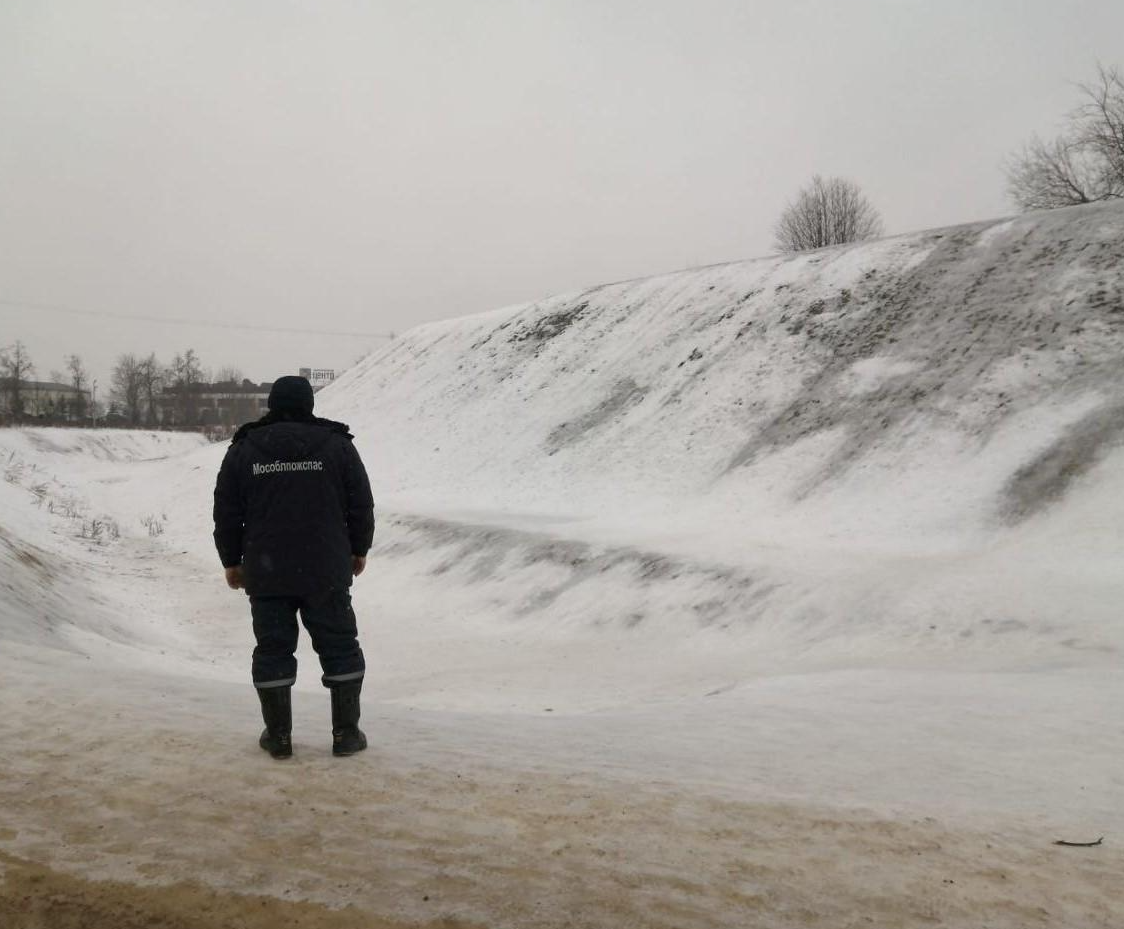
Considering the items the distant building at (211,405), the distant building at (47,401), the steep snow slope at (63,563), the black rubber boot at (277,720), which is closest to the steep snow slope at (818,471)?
the steep snow slope at (63,563)

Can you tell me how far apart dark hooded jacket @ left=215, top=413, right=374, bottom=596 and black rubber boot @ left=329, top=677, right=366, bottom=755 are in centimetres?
47

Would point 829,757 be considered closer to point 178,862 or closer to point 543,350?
point 178,862

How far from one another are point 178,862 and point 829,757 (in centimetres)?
310

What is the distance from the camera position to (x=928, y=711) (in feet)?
17.5

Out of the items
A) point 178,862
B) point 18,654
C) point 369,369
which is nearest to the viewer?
point 178,862

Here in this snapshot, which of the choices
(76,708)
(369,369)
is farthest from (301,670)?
(369,369)

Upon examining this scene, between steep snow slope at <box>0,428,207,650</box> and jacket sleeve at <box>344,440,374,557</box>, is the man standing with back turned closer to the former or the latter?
jacket sleeve at <box>344,440,374,557</box>

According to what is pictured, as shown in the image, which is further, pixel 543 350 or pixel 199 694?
pixel 543 350

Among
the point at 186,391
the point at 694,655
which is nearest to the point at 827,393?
the point at 694,655

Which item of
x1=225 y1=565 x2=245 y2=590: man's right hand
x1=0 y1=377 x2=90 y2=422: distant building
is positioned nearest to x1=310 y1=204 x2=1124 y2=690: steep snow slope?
x1=225 y1=565 x2=245 y2=590: man's right hand

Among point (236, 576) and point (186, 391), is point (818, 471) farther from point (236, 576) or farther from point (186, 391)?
point (186, 391)

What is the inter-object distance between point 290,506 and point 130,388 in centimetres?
10995

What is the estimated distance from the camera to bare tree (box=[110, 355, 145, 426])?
331 feet

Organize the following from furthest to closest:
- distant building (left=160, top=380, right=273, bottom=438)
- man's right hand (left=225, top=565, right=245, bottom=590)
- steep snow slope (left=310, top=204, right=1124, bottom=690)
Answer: distant building (left=160, top=380, right=273, bottom=438) < steep snow slope (left=310, top=204, right=1124, bottom=690) < man's right hand (left=225, top=565, right=245, bottom=590)
